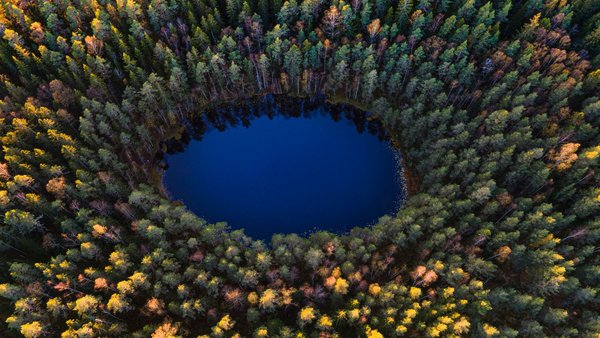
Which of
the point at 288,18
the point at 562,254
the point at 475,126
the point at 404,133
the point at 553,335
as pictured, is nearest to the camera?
the point at 553,335

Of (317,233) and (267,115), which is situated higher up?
(267,115)

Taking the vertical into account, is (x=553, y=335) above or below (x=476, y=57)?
below

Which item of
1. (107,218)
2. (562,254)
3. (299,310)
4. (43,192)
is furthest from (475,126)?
(43,192)

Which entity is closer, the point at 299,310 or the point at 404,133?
the point at 299,310

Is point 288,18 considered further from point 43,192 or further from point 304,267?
point 43,192

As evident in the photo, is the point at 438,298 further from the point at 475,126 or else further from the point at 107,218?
the point at 107,218

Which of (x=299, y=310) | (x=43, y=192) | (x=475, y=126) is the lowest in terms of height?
(x=299, y=310)

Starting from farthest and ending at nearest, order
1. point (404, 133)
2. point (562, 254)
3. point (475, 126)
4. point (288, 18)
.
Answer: point (288, 18)
point (404, 133)
point (475, 126)
point (562, 254)

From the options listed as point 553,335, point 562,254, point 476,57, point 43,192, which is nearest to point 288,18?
point 476,57
